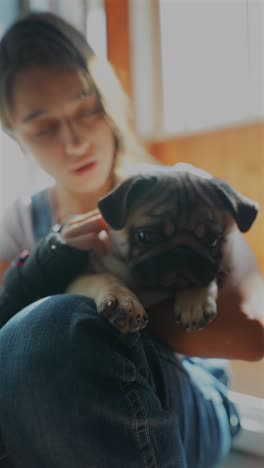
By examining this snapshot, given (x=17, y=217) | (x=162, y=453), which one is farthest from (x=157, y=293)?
(x=17, y=217)

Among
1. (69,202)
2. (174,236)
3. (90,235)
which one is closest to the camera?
(174,236)

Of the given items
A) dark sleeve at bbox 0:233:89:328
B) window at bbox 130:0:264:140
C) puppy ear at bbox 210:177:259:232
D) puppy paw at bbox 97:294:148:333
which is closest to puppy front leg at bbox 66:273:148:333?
puppy paw at bbox 97:294:148:333

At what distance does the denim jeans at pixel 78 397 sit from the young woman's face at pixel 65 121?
0.32 meters

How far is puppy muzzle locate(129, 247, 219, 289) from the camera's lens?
32.2 inches

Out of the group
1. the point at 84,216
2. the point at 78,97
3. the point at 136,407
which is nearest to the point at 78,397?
the point at 136,407

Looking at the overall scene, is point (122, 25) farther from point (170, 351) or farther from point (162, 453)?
point (162, 453)

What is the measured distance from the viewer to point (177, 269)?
2.69 ft

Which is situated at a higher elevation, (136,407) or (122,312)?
(122,312)

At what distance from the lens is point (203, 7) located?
92 centimetres

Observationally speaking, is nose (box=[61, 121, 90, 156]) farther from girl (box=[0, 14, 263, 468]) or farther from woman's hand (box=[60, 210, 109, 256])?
woman's hand (box=[60, 210, 109, 256])

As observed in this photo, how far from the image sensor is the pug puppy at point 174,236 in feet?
2.71

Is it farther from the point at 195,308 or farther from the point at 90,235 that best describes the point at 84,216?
the point at 195,308

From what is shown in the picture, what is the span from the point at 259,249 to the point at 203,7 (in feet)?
1.54

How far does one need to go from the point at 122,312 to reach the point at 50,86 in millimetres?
503
